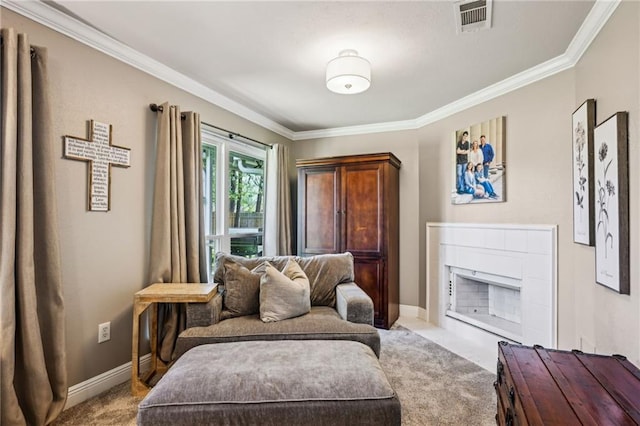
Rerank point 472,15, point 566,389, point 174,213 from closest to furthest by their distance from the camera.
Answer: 1. point 566,389
2. point 472,15
3. point 174,213

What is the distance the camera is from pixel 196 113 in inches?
111

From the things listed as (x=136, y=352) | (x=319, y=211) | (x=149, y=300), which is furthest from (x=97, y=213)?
(x=319, y=211)

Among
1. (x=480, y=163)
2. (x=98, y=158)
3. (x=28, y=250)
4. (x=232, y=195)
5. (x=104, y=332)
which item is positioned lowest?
(x=104, y=332)

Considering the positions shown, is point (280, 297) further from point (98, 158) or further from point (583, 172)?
point (583, 172)

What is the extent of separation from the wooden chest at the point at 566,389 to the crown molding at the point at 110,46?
9.59 ft

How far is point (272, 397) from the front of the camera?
1431 millimetres

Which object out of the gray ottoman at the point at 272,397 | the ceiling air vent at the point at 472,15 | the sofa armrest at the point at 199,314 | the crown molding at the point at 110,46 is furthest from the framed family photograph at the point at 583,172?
the crown molding at the point at 110,46

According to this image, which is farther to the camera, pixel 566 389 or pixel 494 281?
pixel 494 281

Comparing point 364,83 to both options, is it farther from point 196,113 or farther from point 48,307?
point 48,307

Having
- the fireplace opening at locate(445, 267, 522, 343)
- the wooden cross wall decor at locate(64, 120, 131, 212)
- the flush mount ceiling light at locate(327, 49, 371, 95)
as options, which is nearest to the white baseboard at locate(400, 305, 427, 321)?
the fireplace opening at locate(445, 267, 522, 343)

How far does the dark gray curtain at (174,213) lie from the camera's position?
2.51 metres

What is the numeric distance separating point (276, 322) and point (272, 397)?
0.84 m

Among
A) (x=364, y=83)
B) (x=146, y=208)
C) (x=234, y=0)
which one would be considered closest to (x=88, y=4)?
(x=234, y=0)

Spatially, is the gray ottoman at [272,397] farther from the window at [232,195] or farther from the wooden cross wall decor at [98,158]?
the window at [232,195]
